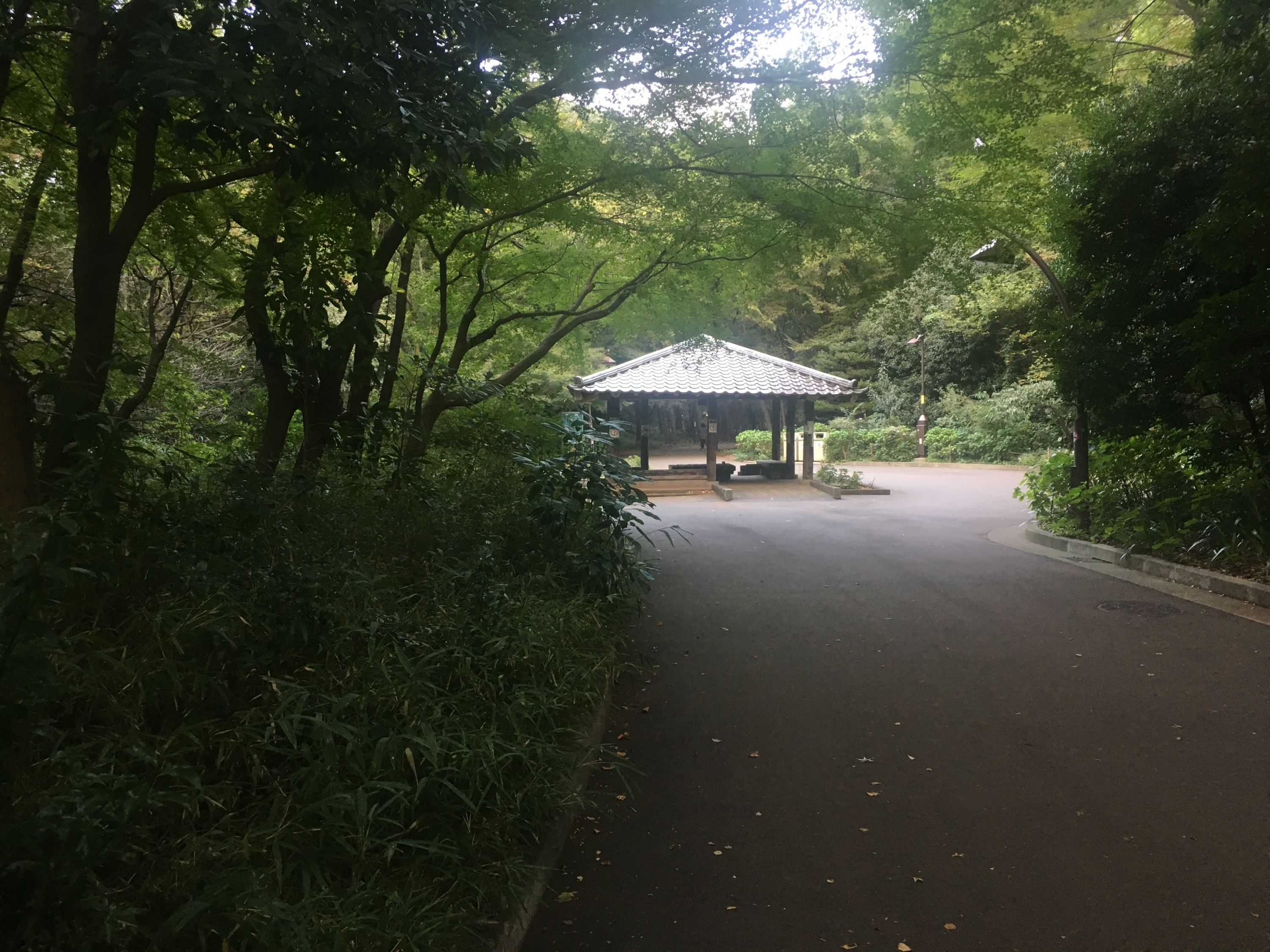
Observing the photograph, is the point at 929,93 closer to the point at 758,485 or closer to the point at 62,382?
the point at 62,382

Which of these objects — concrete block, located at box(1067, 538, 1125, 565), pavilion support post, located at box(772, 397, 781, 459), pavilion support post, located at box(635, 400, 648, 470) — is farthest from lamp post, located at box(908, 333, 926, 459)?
concrete block, located at box(1067, 538, 1125, 565)

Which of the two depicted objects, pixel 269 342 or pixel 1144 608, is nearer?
pixel 269 342

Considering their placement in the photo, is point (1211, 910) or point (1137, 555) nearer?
point (1211, 910)

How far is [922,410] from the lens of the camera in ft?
109

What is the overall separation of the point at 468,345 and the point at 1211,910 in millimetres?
8387

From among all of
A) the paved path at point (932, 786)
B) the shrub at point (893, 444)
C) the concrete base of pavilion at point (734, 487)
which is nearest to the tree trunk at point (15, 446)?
the paved path at point (932, 786)

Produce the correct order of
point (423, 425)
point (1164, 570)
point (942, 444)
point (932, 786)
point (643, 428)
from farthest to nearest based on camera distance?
point (942, 444) < point (643, 428) < point (1164, 570) < point (423, 425) < point (932, 786)

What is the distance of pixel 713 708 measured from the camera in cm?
517

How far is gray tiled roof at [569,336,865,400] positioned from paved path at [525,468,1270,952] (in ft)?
50.2

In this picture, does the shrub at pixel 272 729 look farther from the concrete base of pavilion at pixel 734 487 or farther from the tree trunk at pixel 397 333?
the concrete base of pavilion at pixel 734 487

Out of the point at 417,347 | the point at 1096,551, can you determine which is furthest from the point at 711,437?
the point at 1096,551

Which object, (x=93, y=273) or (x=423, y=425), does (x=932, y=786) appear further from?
(x=423, y=425)

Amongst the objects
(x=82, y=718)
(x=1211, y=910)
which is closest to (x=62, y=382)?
(x=82, y=718)

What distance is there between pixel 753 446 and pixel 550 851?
101 ft
